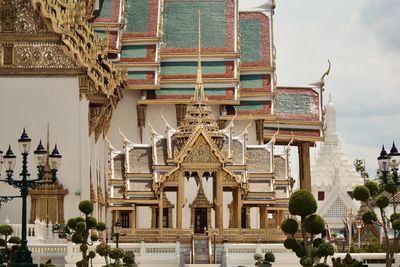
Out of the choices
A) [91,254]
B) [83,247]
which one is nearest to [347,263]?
[91,254]

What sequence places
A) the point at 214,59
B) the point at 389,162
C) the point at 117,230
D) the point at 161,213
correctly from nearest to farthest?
the point at 389,162 < the point at 117,230 < the point at 161,213 < the point at 214,59

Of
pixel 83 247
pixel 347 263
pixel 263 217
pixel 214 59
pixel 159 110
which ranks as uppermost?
pixel 214 59

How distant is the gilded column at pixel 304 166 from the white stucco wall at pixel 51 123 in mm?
11471

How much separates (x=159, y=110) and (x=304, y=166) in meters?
5.03

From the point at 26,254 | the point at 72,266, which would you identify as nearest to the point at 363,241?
the point at 72,266

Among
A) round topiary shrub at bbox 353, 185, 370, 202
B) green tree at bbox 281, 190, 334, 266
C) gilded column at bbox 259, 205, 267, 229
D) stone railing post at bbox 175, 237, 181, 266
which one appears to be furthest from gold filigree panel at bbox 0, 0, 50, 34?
round topiary shrub at bbox 353, 185, 370, 202

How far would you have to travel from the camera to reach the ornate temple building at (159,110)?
34.6m

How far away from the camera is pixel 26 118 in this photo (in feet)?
113

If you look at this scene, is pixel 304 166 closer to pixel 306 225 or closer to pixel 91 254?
pixel 306 225

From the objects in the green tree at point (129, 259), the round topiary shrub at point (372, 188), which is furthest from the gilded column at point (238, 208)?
the round topiary shrub at point (372, 188)

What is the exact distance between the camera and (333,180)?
232ft

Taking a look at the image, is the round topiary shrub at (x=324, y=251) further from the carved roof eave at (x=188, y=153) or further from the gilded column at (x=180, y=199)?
the carved roof eave at (x=188, y=153)

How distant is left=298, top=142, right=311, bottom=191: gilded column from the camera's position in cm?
4450

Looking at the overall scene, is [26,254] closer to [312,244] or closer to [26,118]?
[312,244]
